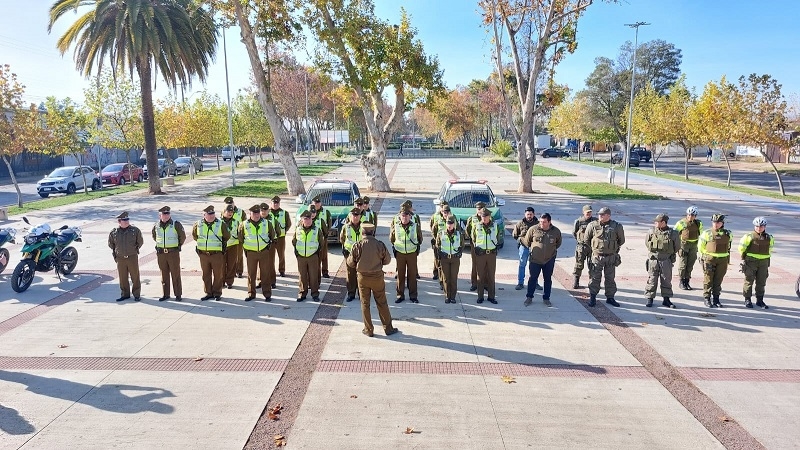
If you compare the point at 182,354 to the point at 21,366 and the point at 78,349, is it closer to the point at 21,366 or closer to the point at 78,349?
the point at 78,349

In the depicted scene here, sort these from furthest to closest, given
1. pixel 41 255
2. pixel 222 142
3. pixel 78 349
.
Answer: pixel 222 142 < pixel 41 255 < pixel 78 349

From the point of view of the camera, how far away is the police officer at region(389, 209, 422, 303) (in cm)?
912

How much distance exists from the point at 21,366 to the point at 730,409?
27.8 feet

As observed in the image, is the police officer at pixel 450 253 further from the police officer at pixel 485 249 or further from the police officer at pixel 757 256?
the police officer at pixel 757 256

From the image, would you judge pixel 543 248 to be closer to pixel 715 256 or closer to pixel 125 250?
pixel 715 256

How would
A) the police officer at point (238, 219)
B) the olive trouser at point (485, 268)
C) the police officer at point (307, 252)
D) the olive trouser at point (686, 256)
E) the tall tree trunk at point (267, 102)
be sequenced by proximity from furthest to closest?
the tall tree trunk at point (267, 102), the police officer at point (238, 219), the olive trouser at point (686, 256), the olive trouser at point (485, 268), the police officer at point (307, 252)

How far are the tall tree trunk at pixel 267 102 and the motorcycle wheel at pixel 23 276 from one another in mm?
14205

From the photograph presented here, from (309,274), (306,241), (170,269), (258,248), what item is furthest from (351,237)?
(170,269)

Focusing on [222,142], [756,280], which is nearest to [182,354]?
[756,280]

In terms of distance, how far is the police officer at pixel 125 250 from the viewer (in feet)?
30.2

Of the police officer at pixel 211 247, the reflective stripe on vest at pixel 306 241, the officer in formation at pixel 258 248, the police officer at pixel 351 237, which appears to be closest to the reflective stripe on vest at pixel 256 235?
the officer in formation at pixel 258 248

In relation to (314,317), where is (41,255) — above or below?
above

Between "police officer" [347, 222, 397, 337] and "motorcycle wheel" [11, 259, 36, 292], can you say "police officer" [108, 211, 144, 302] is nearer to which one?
"motorcycle wheel" [11, 259, 36, 292]

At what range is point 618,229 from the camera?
28.9ft
